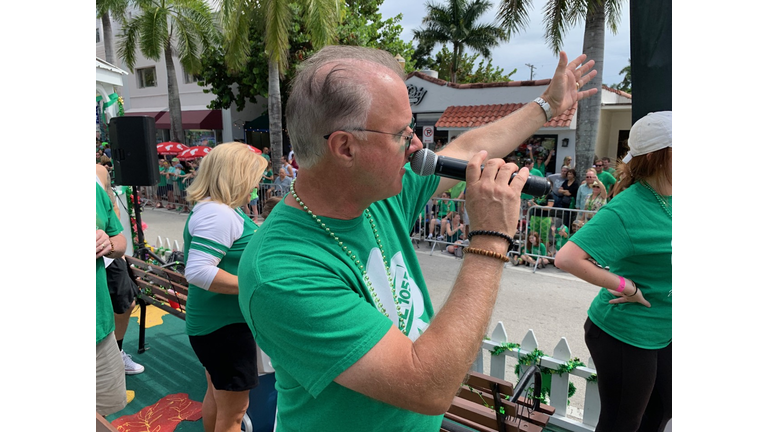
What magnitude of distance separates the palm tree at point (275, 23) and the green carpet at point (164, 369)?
29.0 ft

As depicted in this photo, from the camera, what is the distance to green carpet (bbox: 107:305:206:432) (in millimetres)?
3717

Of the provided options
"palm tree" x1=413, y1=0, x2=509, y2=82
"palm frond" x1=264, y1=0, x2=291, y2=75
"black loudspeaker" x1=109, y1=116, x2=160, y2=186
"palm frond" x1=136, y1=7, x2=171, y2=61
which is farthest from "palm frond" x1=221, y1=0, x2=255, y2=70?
"palm tree" x1=413, y1=0, x2=509, y2=82

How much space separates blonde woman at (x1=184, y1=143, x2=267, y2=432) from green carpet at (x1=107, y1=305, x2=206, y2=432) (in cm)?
116

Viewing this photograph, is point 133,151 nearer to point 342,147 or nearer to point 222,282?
point 222,282

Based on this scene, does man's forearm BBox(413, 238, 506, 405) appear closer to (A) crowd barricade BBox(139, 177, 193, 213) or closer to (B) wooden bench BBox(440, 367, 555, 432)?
(B) wooden bench BBox(440, 367, 555, 432)

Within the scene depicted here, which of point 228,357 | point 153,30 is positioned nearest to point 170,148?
point 153,30

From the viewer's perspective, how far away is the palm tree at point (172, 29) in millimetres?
18922

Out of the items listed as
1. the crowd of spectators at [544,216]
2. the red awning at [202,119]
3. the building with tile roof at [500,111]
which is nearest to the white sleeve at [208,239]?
the crowd of spectators at [544,216]

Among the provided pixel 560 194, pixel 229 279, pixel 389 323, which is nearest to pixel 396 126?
pixel 389 323

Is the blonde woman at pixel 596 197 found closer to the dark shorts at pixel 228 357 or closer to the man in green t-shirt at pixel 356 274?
the dark shorts at pixel 228 357

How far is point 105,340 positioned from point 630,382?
103 inches

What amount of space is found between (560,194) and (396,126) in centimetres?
821

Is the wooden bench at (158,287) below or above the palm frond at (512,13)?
below

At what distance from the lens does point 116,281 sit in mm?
3908
